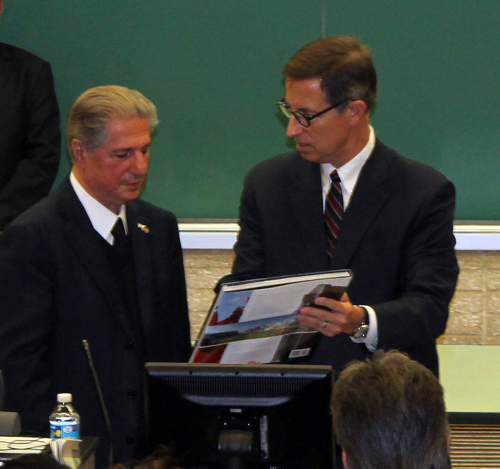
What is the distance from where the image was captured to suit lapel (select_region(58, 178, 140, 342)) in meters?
2.58

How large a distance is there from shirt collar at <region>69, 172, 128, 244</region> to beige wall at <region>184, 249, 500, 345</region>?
1.31 meters

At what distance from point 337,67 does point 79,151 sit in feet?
2.96

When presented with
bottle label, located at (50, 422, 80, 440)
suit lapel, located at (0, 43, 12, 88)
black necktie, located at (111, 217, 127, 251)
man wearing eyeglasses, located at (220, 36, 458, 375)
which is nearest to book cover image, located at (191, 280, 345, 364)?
man wearing eyeglasses, located at (220, 36, 458, 375)

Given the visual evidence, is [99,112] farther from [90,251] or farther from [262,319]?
[262,319]

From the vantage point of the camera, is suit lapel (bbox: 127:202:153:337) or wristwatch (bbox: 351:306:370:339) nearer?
wristwatch (bbox: 351:306:370:339)

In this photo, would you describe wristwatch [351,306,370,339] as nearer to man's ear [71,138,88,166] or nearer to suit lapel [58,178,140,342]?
suit lapel [58,178,140,342]

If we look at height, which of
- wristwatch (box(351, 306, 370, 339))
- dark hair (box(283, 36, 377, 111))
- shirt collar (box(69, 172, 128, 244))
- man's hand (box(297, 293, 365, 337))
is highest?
dark hair (box(283, 36, 377, 111))

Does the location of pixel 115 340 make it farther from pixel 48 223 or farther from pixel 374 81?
pixel 374 81

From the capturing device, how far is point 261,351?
2367mm

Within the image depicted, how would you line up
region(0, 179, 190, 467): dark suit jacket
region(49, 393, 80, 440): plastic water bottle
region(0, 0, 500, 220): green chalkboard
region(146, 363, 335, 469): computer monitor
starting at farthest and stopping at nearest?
region(0, 0, 500, 220): green chalkboard < region(0, 179, 190, 467): dark suit jacket < region(49, 393, 80, 440): plastic water bottle < region(146, 363, 335, 469): computer monitor

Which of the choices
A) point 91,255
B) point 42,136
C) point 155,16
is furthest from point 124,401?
point 155,16

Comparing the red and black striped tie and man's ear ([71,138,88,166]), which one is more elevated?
man's ear ([71,138,88,166])

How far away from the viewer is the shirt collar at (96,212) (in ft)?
A: 8.74

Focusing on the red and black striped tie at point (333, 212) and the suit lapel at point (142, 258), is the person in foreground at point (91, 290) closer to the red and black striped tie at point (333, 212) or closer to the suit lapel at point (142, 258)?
the suit lapel at point (142, 258)
